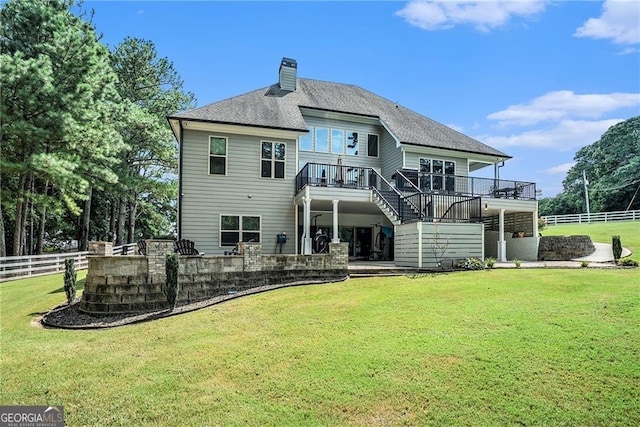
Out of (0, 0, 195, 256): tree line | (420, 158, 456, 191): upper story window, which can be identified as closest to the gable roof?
(420, 158, 456, 191): upper story window

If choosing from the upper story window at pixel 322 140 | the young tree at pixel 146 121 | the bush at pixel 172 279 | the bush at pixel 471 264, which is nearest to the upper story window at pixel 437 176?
the upper story window at pixel 322 140

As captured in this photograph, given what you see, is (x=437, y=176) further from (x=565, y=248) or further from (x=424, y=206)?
(x=565, y=248)

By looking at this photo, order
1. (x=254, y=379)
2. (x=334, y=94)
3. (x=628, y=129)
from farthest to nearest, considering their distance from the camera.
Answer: (x=628, y=129)
(x=334, y=94)
(x=254, y=379)

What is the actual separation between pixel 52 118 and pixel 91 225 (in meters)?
17.5

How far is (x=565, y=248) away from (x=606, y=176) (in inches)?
1454

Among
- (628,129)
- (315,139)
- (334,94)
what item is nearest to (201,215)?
(315,139)

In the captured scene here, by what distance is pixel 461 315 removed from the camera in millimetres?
6730

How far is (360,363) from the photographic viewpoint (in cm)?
510

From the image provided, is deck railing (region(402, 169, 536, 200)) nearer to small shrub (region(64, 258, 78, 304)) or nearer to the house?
the house

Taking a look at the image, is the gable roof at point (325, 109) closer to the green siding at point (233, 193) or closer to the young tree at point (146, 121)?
the green siding at point (233, 193)

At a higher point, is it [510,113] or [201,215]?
[510,113]

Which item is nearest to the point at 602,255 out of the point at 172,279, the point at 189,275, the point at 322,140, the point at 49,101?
the point at 322,140

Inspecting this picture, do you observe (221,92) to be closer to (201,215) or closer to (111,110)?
(111,110)

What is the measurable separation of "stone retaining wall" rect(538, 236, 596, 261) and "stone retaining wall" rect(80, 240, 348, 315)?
11.9 meters
